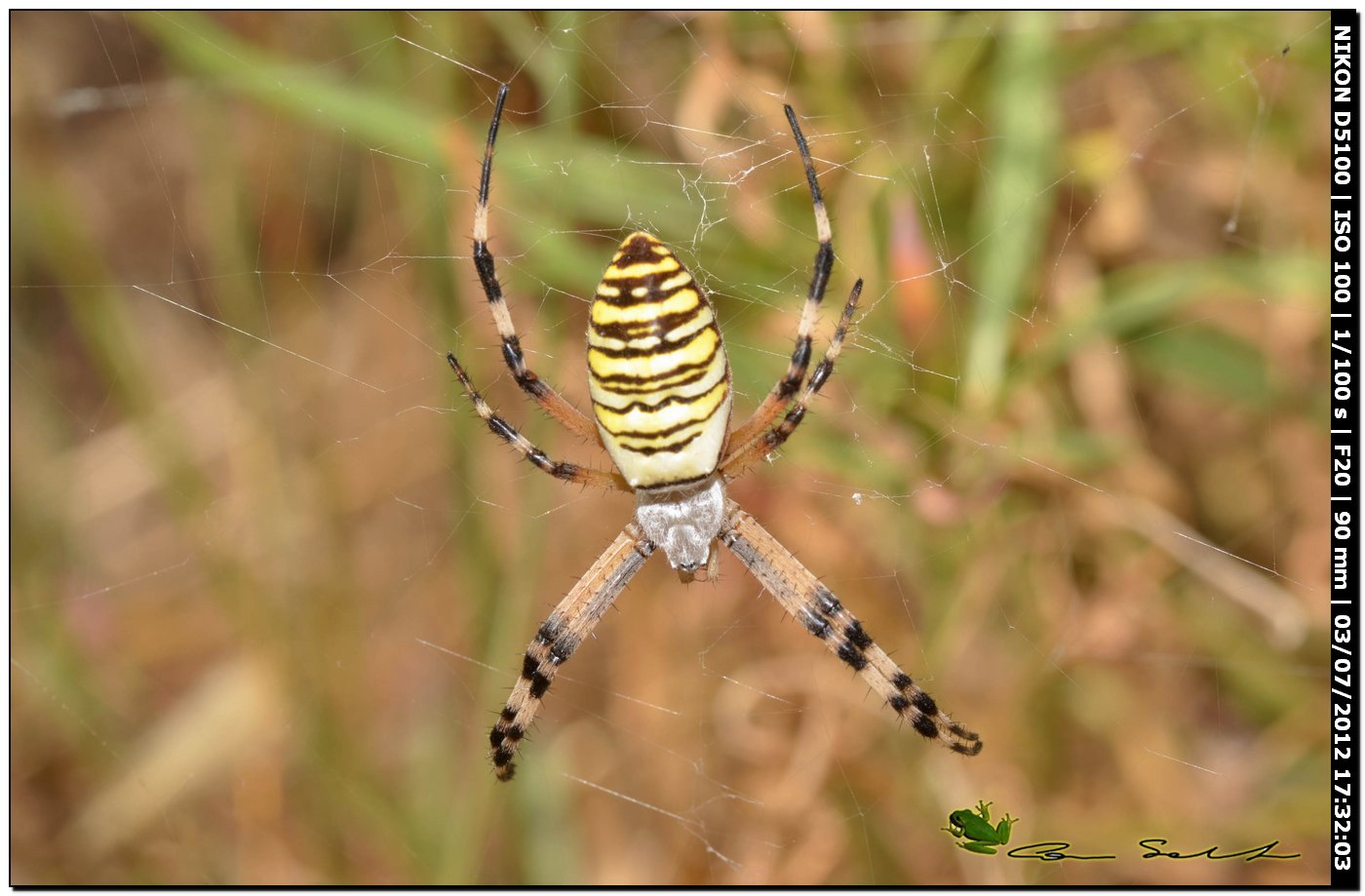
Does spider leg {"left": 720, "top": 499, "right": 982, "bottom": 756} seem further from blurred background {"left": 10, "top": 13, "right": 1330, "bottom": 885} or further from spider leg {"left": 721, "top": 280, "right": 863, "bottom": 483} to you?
spider leg {"left": 721, "top": 280, "right": 863, "bottom": 483}

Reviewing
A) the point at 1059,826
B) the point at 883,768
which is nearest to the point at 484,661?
the point at 883,768

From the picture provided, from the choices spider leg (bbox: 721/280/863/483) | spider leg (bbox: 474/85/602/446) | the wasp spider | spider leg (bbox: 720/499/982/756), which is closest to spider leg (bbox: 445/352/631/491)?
the wasp spider

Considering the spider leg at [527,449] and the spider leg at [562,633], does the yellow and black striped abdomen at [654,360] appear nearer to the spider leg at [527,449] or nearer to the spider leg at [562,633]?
the spider leg at [527,449]

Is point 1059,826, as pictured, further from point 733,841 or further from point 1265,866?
point 733,841

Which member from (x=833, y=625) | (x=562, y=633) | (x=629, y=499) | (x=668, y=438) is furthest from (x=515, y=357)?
(x=629, y=499)

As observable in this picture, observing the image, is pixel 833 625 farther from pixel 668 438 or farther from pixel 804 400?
pixel 668 438

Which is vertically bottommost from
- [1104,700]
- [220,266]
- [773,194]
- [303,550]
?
[303,550]
